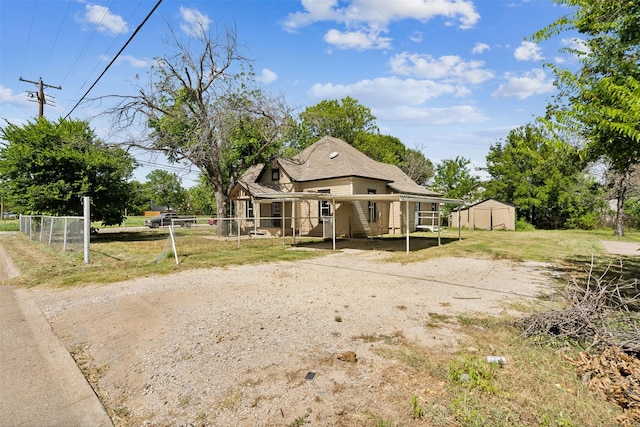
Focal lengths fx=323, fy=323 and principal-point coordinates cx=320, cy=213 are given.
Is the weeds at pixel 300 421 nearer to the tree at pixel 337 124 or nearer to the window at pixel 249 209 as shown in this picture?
the window at pixel 249 209

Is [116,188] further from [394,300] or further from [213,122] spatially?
[394,300]

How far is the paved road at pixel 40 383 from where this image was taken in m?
2.86

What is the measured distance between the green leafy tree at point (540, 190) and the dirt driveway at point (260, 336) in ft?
83.6

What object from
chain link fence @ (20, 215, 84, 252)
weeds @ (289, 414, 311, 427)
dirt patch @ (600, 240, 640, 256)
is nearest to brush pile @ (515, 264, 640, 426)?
weeds @ (289, 414, 311, 427)

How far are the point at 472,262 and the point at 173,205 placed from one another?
61663 millimetres

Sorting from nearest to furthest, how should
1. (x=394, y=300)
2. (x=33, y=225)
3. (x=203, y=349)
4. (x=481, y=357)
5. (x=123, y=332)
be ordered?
(x=481, y=357) < (x=203, y=349) < (x=123, y=332) < (x=394, y=300) < (x=33, y=225)

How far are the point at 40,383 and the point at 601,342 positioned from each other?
249 inches

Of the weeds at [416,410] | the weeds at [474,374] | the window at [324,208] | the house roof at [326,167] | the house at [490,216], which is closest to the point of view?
the weeds at [416,410]

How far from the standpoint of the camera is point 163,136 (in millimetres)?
20359

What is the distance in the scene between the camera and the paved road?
2.86 meters

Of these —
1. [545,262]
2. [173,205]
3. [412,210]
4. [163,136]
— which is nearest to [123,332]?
[545,262]

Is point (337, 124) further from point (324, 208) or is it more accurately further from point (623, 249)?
point (623, 249)

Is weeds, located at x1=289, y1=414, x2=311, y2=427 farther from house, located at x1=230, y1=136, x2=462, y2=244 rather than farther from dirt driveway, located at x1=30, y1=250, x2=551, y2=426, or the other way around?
house, located at x1=230, y1=136, x2=462, y2=244

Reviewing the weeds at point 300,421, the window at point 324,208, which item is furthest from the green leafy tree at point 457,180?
the weeds at point 300,421
